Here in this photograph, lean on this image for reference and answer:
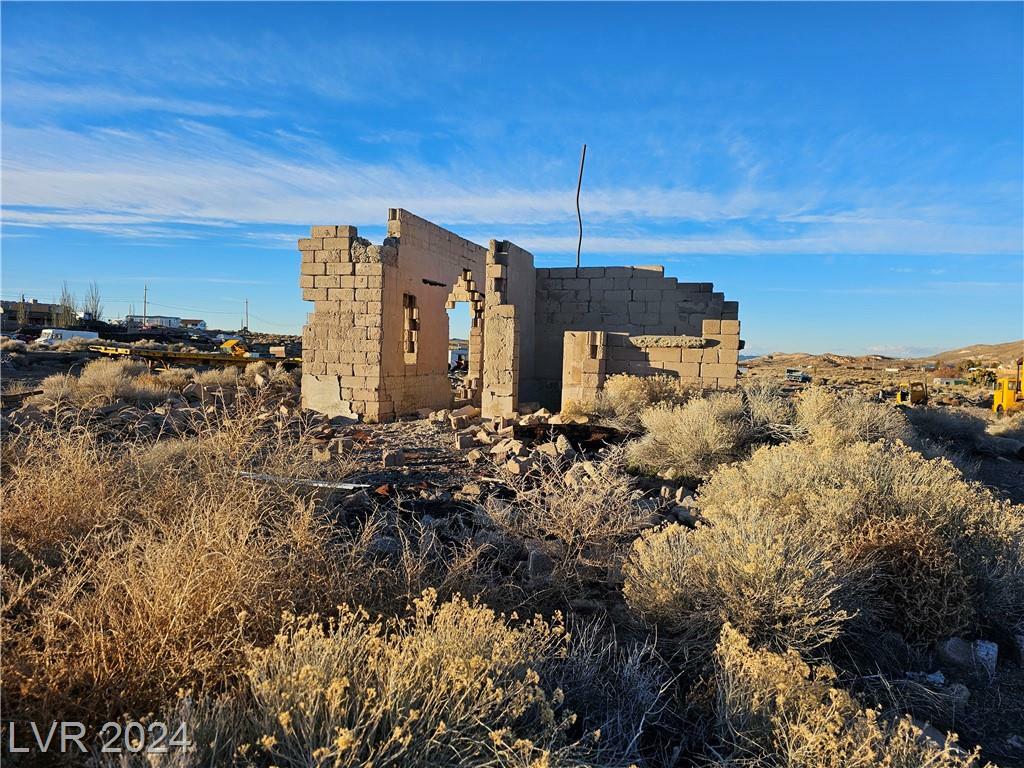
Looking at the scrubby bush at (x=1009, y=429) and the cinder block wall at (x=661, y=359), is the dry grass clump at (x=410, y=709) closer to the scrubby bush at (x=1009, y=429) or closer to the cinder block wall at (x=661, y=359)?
the cinder block wall at (x=661, y=359)

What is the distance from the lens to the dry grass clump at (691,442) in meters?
7.58

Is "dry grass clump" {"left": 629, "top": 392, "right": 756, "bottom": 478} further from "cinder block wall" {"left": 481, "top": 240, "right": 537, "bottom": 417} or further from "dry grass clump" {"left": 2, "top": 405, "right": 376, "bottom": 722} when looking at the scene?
"dry grass clump" {"left": 2, "top": 405, "right": 376, "bottom": 722}

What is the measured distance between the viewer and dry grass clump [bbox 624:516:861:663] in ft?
10.8

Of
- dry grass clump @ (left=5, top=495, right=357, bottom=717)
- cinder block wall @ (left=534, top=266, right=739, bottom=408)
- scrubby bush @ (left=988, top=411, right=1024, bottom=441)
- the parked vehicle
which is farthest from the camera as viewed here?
the parked vehicle

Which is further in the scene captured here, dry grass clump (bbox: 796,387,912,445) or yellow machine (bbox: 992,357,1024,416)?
yellow machine (bbox: 992,357,1024,416)

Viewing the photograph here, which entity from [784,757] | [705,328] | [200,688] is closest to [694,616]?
[784,757]

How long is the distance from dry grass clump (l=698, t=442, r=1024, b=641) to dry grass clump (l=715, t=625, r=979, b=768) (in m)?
1.23

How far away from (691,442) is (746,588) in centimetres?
445

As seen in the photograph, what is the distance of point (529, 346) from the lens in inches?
578

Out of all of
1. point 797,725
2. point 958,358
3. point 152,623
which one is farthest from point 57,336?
point 958,358

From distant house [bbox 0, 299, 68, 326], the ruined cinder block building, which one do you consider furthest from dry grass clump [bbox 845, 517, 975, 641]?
distant house [bbox 0, 299, 68, 326]

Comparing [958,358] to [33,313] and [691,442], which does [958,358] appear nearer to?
[691,442]

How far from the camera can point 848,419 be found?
8742mm

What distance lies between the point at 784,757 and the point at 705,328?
31.5 ft
